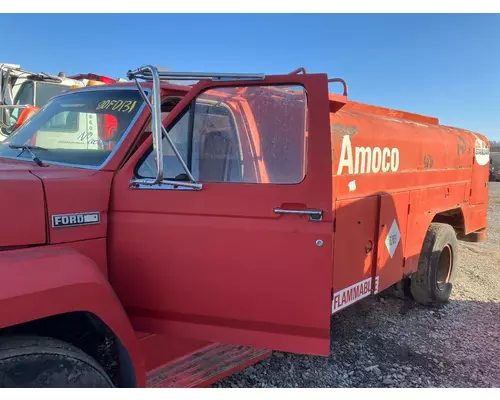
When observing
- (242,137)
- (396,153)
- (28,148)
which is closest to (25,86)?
(28,148)

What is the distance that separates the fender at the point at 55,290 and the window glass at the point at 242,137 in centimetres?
64

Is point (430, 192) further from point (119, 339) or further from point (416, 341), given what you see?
point (119, 339)

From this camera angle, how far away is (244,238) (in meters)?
2.32

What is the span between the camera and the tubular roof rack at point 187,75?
2.21 m

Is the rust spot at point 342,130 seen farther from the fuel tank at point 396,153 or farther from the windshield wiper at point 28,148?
the windshield wiper at point 28,148

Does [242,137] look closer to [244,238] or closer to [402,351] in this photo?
[244,238]

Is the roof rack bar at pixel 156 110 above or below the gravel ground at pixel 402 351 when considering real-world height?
above

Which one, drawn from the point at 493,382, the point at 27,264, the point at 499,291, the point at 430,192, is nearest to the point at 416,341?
the point at 493,382

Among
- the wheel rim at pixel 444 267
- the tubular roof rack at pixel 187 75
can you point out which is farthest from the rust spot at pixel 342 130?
the wheel rim at pixel 444 267

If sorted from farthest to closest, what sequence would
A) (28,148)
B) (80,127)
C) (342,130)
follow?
(342,130) → (80,127) → (28,148)

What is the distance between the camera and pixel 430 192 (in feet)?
15.2

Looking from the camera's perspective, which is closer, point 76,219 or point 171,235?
point 76,219

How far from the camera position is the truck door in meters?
2.29

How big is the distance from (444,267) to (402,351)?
68.6 inches
